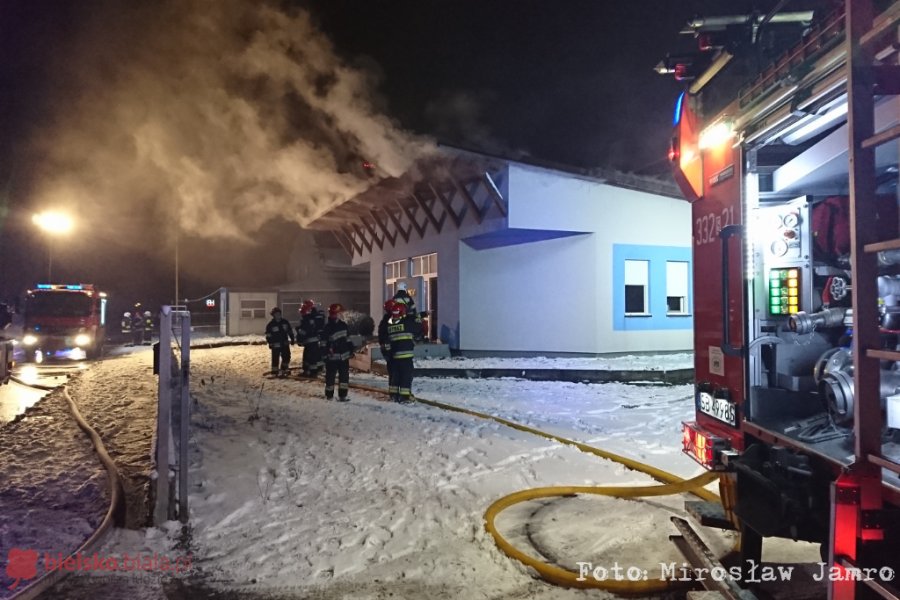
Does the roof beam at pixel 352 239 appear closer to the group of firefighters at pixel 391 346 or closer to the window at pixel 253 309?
the window at pixel 253 309

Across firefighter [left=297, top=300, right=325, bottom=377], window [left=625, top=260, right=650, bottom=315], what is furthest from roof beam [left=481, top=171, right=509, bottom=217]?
firefighter [left=297, top=300, right=325, bottom=377]

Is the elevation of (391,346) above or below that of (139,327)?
above

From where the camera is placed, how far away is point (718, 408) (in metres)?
3.64

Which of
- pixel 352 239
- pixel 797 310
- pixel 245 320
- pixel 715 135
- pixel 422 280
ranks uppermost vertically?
pixel 352 239

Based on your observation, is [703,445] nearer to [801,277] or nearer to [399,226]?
[801,277]

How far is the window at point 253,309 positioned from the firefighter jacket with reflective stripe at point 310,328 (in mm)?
19189

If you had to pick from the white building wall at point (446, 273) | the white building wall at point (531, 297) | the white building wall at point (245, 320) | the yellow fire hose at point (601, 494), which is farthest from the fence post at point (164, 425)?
the white building wall at point (245, 320)

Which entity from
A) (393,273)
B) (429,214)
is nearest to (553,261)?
(429,214)

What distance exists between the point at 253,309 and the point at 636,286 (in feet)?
70.2

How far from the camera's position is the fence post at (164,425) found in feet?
13.2

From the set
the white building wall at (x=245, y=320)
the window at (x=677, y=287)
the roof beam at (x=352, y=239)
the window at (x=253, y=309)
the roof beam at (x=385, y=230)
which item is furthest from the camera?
the window at (x=253, y=309)

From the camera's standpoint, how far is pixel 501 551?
3.74 m

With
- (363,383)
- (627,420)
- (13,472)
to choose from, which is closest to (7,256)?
(363,383)

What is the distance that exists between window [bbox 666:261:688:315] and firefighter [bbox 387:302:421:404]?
9.43m
